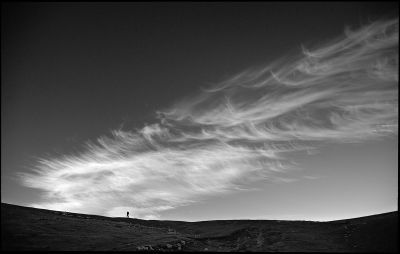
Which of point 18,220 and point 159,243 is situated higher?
point 18,220

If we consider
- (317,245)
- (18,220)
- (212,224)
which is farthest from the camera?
(212,224)

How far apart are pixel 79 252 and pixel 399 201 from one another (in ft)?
108

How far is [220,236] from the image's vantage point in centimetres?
4169

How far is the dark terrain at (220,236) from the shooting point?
2958 cm

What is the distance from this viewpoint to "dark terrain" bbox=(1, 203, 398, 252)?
2958cm

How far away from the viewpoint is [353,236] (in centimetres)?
3359

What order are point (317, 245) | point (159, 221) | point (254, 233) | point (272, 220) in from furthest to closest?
point (159, 221) → point (272, 220) → point (254, 233) → point (317, 245)

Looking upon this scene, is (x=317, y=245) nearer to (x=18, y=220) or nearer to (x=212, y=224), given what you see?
(x=212, y=224)

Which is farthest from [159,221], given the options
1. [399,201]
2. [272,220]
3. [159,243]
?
[399,201]

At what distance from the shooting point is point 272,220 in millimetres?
49031

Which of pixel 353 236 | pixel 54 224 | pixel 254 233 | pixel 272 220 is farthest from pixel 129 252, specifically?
pixel 272 220

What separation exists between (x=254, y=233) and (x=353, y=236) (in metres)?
12.4

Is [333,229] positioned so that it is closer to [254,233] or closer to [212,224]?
[254,233]

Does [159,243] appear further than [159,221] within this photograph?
No
